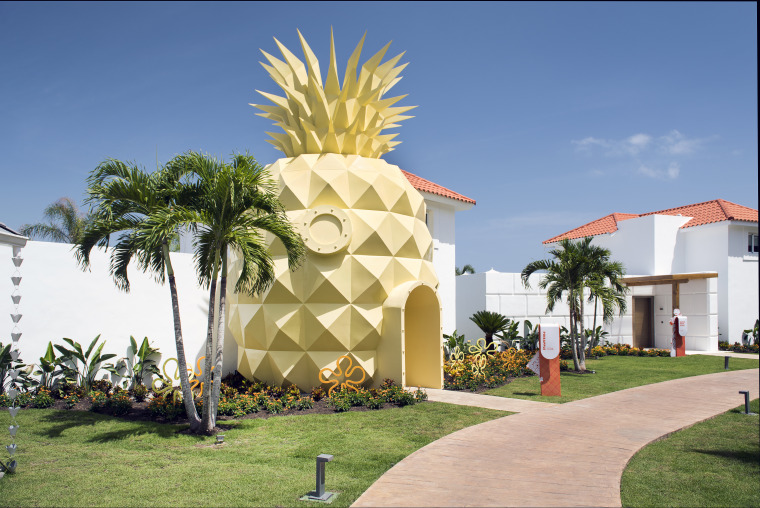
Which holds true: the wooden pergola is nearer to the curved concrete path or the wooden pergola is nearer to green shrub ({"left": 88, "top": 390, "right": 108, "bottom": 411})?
the curved concrete path

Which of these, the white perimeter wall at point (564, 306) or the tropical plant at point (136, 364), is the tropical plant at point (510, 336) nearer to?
the white perimeter wall at point (564, 306)

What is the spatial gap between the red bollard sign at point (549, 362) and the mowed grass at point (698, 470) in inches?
138

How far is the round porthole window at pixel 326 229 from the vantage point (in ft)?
39.7

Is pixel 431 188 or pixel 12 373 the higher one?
pixel 431 188

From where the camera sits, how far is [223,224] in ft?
30.4

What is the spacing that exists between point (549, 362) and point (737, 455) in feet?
17.3

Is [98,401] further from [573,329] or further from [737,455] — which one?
[573,329]

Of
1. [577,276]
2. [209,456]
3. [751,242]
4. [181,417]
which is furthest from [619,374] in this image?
[751,242]

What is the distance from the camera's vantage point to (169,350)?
45.5ft

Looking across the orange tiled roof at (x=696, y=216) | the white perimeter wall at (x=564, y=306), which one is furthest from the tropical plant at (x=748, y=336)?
the orange tiled roof at (x=696, y=216)

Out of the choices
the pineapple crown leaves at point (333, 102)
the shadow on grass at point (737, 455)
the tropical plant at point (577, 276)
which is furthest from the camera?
the tropical plant at point (577, 276)

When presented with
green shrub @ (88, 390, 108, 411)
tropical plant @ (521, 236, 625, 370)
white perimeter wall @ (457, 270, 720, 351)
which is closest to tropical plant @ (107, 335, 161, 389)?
green shrub @ (88, 390, 108, 411)

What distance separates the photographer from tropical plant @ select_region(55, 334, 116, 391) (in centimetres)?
1199

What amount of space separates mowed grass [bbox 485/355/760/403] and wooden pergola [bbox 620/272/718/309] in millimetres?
3391
